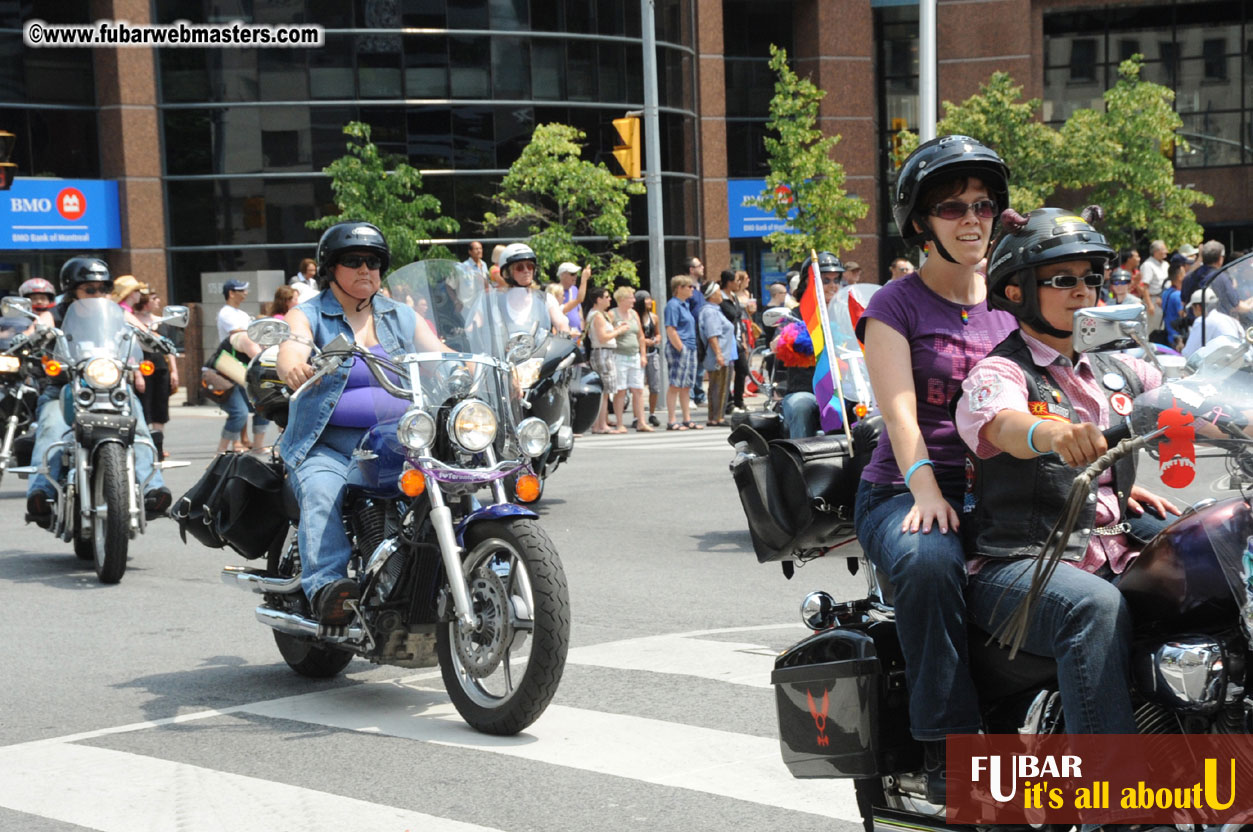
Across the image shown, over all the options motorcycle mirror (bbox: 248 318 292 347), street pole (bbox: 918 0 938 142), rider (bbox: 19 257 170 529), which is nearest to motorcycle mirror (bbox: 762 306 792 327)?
motorcycle mirror (bbox: 248 318 292 347)

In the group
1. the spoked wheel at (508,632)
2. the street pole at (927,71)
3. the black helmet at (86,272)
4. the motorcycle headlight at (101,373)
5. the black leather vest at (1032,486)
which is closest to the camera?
the black leather vest at (1032,486)

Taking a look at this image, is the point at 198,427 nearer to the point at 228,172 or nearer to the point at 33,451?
the point at 33,451

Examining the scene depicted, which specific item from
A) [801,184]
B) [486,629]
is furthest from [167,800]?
[801,184]

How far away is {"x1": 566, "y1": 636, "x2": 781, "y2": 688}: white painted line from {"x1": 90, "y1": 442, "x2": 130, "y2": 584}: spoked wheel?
11.6ft

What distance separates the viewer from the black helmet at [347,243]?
6660mm

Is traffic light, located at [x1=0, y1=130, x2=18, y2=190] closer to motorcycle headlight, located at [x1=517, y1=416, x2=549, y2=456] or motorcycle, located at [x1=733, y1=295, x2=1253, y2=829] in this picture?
motorcycle headlight, located at [x1=517, y1=416, x2=549, y2=456]

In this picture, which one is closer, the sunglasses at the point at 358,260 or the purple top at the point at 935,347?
the purple top at the point at 935,347

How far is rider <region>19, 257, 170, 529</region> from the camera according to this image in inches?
401

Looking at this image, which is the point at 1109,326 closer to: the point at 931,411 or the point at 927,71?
the point at 931,411

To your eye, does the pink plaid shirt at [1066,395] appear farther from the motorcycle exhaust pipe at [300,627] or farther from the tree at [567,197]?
the tree at [567,197]

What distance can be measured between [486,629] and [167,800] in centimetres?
128

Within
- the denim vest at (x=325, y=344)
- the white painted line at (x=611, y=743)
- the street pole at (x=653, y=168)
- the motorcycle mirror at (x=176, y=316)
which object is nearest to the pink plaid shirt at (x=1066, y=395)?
the white painted line at (x=611, y=743)

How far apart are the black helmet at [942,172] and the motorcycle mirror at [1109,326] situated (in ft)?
3.21

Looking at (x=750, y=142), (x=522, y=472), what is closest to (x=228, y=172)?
(x=750, y=142)
